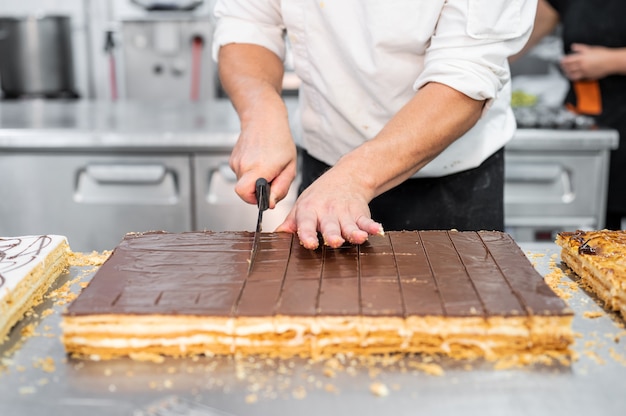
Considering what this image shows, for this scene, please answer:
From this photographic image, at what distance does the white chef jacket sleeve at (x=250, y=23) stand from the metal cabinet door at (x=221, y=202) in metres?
0.83

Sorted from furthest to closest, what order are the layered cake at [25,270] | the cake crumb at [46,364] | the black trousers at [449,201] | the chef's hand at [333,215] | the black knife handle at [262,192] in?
1. the black trousers at [449,201]
2. the black knife handle at [262,192]
3. the chef's hand at [333,215]
4. the layered cake at [25,270]
5. the cake crumb at [46,364]

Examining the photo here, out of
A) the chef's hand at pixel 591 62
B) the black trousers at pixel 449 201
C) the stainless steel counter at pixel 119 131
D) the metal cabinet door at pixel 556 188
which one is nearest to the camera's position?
the black trousers at pixel 449 201

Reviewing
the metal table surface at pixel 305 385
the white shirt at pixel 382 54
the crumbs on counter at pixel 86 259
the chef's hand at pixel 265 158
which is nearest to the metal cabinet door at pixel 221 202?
the white shirt at pixel 382 54

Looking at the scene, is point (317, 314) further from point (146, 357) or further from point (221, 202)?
point (221, 202)

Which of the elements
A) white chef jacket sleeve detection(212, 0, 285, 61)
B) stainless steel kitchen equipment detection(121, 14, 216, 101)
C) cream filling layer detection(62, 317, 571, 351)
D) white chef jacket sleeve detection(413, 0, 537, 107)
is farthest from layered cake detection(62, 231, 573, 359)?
stainless steel kitchen equipment detection(121, 14, 216, 101)

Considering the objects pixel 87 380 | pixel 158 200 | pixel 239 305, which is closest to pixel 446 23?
pixel 239 305

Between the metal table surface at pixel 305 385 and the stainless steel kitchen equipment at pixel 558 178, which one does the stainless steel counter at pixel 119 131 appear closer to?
the stainless steel kitchen equipment at pixel 558 178

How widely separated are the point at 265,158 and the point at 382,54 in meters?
0.40

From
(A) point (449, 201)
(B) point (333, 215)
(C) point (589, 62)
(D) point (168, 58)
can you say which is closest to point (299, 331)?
(B) point (333, 215)

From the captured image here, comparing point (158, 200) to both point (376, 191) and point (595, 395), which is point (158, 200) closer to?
point (376, 191)

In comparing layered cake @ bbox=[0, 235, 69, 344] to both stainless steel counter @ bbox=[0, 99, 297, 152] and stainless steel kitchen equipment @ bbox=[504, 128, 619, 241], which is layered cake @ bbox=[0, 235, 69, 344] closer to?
stainless steel counter @ bbox=[0, 99, 297, 152]

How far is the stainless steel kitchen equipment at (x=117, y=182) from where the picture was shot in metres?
2.83

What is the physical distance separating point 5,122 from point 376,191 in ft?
6.98

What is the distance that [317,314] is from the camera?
3.71ft
